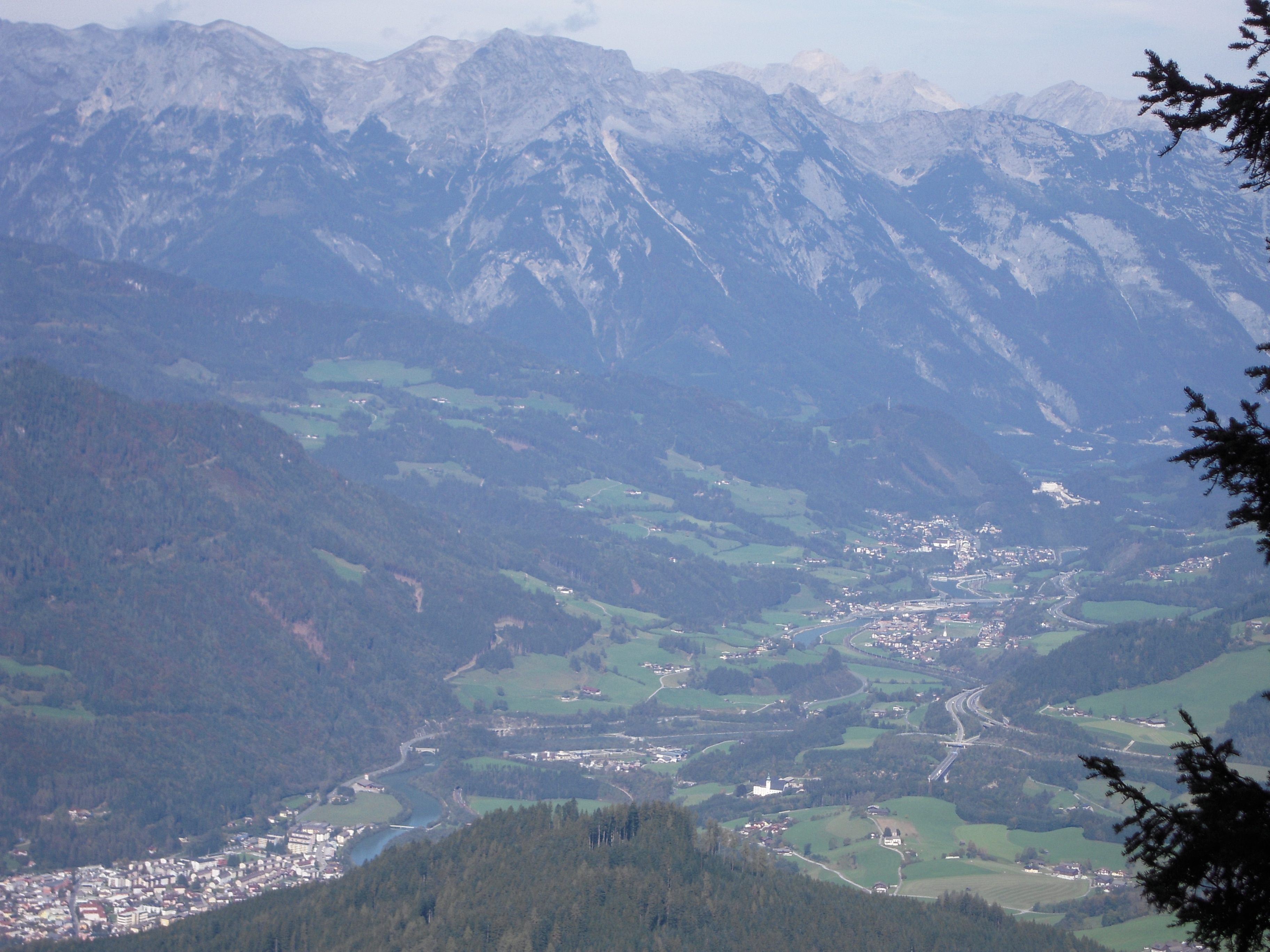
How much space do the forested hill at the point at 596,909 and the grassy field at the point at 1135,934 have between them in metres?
3.57

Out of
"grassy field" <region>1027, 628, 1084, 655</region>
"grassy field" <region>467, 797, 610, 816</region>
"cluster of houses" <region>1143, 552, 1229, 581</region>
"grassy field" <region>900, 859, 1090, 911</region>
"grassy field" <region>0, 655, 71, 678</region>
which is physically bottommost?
"grassy field" <region>900, 859, 1090, 911</region>

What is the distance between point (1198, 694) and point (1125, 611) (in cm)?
4247

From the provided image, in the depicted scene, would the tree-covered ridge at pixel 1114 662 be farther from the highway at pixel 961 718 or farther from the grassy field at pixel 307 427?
the grassy field at pixel 307 427

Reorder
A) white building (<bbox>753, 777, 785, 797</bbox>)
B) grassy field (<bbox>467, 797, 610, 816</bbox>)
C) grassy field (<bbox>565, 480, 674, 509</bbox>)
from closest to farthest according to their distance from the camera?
grassy field (<bbox>467, 797, 610, 816</bbox>) → white building (<bbox>753, 777, 785, 797</bbox>) → grassy field (<bbox>565, 480, 674, 509</bbox>)

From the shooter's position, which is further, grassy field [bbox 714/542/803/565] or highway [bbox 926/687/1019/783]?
grassy field [bbox 714/542/803/565]

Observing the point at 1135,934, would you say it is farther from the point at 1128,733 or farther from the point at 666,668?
the point at 666,668

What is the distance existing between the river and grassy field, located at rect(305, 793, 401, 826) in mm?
1191

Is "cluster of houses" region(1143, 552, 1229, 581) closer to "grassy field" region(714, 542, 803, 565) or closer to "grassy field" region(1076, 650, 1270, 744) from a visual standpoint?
"grassy field" region(714, 542, 803, 565)

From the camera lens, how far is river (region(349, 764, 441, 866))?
273 ft

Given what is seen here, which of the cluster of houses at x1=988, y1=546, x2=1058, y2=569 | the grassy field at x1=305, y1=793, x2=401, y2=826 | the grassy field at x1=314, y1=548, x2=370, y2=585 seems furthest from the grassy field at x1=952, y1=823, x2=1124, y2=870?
the cluster of houses at x1=988, y1=546, x2=1058, y2=569

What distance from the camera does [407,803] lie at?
3691 inches

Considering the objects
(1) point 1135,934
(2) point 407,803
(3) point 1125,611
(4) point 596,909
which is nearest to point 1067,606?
(3) point 1125,611

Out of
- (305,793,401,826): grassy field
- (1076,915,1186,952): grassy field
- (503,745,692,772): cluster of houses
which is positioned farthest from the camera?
(503,745,692,772): cluster of houses

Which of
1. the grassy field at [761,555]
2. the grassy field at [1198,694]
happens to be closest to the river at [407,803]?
the grassy field at [1198,694]
